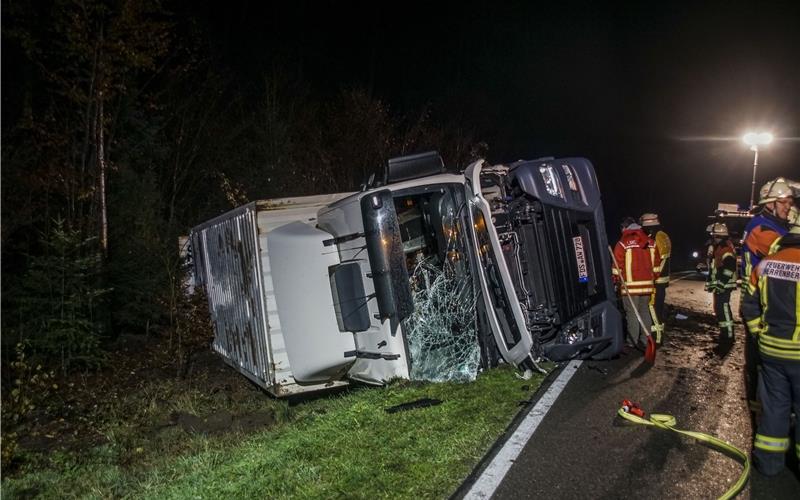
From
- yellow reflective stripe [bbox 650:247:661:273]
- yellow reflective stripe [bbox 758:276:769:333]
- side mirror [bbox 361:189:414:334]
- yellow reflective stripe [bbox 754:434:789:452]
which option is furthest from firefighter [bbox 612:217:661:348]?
side mirror [bbox 361:189:414:334]

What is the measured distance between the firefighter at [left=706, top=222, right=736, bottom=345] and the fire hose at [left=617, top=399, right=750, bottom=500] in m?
3.23

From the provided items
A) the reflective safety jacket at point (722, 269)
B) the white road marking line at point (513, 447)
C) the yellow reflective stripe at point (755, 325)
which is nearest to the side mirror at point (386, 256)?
the white road marking line at point (513, 447)

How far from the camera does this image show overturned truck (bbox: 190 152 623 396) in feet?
14.1

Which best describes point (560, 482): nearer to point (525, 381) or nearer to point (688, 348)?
point (525, 381)

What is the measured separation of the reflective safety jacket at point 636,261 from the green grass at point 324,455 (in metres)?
2.23

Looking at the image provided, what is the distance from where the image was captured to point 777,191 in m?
3.62

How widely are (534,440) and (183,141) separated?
46.4ft

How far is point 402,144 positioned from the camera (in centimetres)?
1838

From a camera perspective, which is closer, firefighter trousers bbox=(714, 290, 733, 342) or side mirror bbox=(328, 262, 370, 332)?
side mirror bbox=(328, 262, 370, 332)

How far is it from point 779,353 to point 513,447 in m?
1.74

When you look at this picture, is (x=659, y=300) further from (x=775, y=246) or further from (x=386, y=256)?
(x=386, y=256)

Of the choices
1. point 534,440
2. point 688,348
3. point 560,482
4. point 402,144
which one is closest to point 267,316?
point 534,440

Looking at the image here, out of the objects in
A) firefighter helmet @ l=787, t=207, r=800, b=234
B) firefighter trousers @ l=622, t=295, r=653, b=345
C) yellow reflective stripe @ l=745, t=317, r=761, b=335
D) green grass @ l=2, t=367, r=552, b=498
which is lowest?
green grass @ l=2, t=367, r=552, b=498

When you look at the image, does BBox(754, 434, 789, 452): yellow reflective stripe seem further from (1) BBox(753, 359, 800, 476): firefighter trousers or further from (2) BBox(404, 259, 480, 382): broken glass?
(2) BBox(404, 259, 480, 382): broken glass
